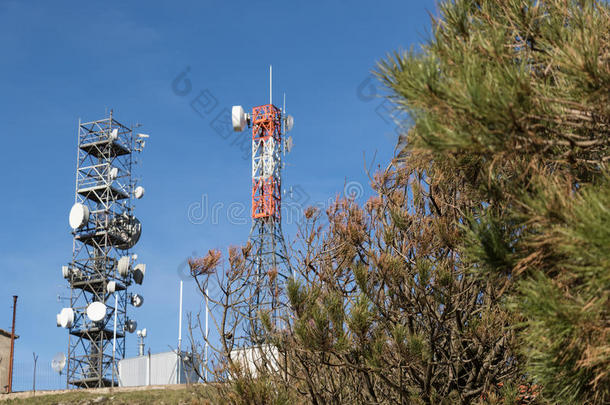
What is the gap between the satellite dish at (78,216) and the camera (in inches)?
1404

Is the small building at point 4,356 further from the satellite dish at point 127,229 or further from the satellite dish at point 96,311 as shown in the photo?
the satellite dish at point 127,229

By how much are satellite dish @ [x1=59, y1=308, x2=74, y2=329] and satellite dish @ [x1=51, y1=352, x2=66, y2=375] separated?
5.17 ft

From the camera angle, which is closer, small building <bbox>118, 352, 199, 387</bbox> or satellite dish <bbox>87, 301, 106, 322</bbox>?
small building <bbox>118, 352, 199, 387</bbox>

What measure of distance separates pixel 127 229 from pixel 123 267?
7.73ft

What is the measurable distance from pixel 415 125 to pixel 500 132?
0.50 metres

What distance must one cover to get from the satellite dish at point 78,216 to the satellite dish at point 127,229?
1967 mm

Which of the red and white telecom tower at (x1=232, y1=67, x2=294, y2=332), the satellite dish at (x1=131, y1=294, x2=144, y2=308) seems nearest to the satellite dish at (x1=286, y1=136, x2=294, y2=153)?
the red and white telecom tower at (x1=232, y1=67, x2=294, y2=332)

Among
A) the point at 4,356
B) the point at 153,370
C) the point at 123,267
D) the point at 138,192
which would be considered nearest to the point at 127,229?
the point at 138,192

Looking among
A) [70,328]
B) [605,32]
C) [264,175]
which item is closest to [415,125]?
[605,32]

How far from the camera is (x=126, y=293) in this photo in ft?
123

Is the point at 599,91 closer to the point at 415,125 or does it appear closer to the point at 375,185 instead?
the point at 415,125

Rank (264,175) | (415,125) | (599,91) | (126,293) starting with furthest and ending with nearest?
(126,293)
(264,175)
(415,125)
(599,91)

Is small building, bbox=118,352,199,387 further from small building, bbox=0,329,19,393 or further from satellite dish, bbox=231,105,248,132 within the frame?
satellite dish, bbox=231,105,248,132

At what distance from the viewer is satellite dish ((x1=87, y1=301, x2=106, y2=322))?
34438 millimetres
